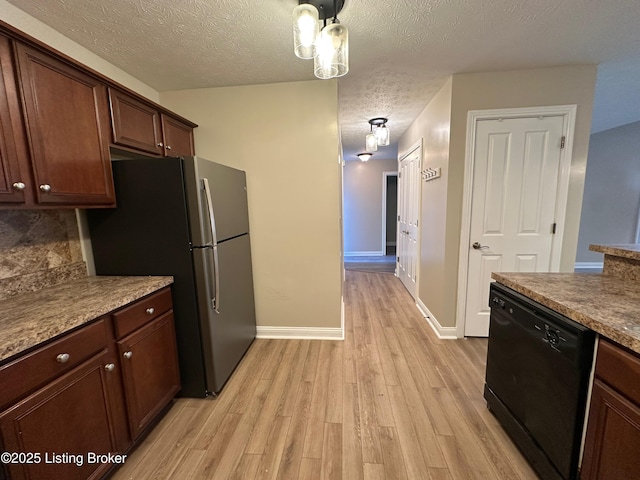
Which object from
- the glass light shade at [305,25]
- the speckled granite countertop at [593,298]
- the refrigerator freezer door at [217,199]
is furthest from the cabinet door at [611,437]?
the refrigerator freezer door at [217,199]

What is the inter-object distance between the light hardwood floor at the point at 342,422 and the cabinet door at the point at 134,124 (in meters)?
1.87

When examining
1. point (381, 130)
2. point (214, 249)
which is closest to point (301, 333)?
point (214, 249)

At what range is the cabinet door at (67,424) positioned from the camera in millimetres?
900

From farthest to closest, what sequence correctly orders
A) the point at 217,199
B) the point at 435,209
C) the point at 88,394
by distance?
the point at 435,209 → the point at 217,199 → the point at 88,394

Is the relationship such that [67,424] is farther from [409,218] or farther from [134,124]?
[409,218]

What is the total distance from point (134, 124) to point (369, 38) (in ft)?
5.70

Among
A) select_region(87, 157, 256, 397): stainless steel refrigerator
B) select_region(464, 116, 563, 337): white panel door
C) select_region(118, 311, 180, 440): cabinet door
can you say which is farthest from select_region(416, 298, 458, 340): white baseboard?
select_region(118, 311, 180, 440): cabinet door

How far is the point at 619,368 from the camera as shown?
0.88m

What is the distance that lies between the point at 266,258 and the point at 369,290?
7.02ft

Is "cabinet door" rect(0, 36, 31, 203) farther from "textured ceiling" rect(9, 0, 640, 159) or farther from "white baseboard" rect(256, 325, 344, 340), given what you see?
"white baseboard" rect(256, 325, 344, 340)

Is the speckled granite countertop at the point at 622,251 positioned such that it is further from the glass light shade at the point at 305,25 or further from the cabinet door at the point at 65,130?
the cabinet door at the point at 65,130

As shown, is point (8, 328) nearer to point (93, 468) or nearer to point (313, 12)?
point (93, 468)

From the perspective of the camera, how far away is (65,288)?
1.53 m

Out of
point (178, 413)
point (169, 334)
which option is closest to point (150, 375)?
point (169, 334)
